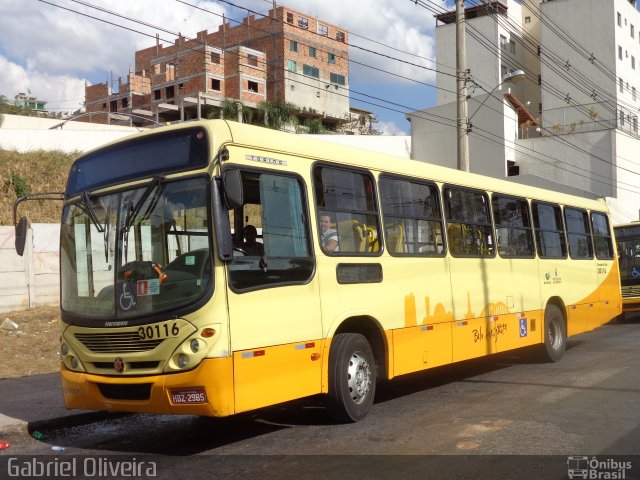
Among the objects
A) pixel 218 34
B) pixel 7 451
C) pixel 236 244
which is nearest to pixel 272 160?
pixel 236 244

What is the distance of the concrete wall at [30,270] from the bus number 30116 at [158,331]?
11.7 meters

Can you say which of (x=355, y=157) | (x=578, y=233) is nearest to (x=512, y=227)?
(x=578, y=233)

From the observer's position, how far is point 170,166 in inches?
255

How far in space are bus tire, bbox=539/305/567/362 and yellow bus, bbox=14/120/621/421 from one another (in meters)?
3.30

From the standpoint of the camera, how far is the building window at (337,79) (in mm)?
82125

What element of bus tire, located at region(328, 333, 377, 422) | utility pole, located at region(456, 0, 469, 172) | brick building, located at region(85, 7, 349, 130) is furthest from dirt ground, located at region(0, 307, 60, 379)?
brick building, located at region(85, 7, 349, 130)

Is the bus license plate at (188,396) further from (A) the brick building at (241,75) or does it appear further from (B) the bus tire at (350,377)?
(A) the brick building at (241,75)

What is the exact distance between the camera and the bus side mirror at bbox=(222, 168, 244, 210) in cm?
605

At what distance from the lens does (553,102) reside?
5341 cm

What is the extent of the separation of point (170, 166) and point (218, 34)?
80703mm

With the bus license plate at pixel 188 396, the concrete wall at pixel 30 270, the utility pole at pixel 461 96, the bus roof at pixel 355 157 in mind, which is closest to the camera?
the bus license plate at pixel 188 396

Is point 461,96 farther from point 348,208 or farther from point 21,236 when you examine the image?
point 21,236

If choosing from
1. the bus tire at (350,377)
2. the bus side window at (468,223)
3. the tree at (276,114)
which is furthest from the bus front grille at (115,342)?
the tree at (276,114)

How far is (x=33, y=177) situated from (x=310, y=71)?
53.8 meters
